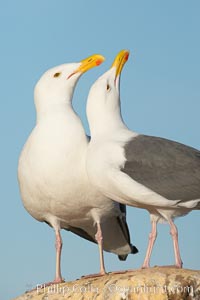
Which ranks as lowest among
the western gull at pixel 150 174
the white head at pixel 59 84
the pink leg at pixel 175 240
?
the pink leg at pixel 175 240

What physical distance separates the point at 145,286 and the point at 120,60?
14.8 feet

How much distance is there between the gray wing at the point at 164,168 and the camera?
44.0ft

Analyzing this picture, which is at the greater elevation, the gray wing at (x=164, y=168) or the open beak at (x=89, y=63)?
the open beak at (x=89, y=63)

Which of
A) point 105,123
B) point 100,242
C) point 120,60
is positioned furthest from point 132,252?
point 120,60

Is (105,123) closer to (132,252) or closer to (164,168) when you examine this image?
(164,168)

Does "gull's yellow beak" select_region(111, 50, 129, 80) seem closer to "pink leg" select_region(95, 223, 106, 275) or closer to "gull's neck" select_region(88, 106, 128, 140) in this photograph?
"gull's neck" select_region(88, 106, 128, 140)

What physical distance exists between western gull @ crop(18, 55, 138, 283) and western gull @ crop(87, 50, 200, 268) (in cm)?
77

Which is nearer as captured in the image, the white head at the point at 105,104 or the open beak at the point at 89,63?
the white head at the point at 105,104

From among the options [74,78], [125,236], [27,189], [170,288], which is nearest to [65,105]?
[74,78]

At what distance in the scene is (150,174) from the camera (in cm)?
1355

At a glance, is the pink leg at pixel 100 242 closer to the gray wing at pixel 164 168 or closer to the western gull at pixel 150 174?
the western gull at pixel 150 174

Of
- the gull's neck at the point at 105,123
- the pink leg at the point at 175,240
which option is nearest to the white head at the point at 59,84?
the gull's neck at the point at 105,123

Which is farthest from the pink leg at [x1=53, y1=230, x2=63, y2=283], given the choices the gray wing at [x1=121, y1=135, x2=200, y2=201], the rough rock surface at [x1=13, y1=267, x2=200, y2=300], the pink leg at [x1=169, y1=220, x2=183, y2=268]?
the gray wing at [x1=121, y1=135, x2=200, y2=201]

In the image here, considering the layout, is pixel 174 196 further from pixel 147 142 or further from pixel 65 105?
pixel 65 105
